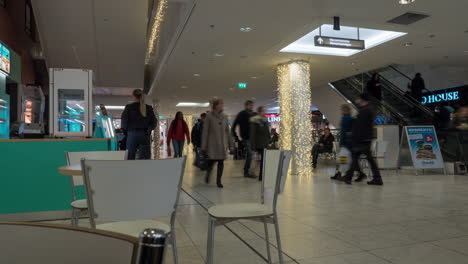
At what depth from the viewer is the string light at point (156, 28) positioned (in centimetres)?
707

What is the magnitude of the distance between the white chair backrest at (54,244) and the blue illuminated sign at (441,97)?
1512cm

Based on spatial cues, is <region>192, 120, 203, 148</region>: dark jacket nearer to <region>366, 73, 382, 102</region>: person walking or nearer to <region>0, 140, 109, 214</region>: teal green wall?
<region>366, 73, 382, 102</region>: person walking

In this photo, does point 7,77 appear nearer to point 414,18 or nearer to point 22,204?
point 22,204

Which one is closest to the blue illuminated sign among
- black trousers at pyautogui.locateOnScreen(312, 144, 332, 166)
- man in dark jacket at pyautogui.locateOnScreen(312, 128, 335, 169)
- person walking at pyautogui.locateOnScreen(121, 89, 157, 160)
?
man in dark jacket at pyautogui.locateOnScreen(312, 128, 335, 169)

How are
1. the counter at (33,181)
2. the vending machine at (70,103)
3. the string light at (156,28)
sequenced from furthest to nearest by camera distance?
the string light at (156,28)
the vending machine at (70,103)
the counter at (33,181)

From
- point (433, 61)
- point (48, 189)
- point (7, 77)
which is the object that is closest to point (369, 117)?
point (433, 61)

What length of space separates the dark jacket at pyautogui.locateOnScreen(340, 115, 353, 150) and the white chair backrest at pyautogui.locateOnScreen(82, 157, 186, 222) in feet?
18.2

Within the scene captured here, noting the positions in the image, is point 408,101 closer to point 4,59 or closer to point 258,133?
point 258,133

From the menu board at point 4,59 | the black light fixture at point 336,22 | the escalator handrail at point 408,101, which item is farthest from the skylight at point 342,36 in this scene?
the menu board at point 4,59

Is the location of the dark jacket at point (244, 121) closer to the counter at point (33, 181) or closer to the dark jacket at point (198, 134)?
the dark jacket at point (198, 134)

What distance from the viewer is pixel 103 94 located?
19.2 metres

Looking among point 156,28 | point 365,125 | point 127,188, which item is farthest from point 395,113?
point 127,188

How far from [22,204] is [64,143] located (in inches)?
31.4

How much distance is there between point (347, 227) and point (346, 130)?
12.0 feet
